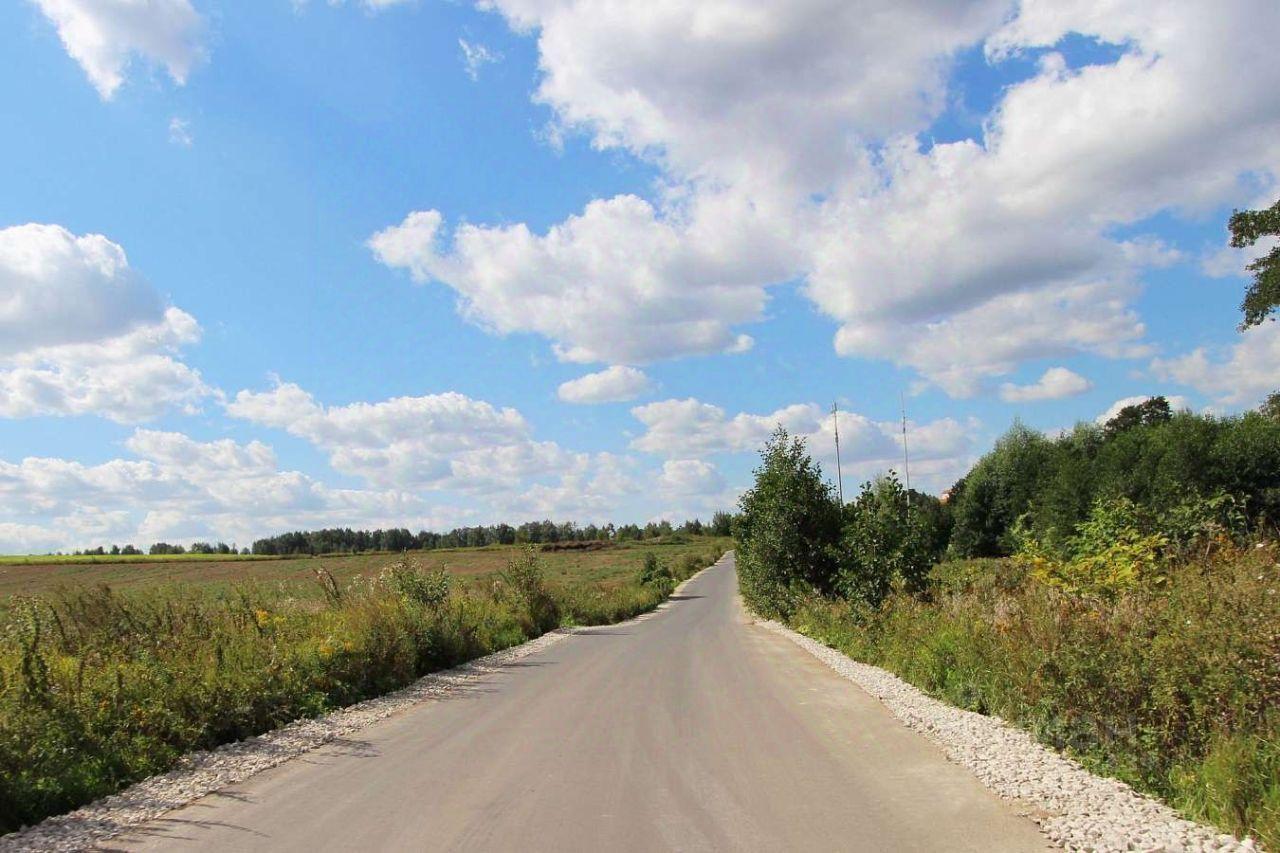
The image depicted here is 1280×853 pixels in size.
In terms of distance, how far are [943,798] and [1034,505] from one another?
62955mm

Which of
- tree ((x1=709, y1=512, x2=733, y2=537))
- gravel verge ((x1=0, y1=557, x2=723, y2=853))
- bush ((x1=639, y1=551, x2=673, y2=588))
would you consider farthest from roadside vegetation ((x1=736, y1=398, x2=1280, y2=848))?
tree ((x1=709, y1=512, x2=733, y2=537))

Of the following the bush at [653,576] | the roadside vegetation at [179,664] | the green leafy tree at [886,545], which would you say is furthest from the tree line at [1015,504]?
the bush at [653,576]

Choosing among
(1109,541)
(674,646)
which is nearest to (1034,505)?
(674,646)

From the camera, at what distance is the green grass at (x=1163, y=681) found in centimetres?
595

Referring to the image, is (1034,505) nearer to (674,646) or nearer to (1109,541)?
(674,646)

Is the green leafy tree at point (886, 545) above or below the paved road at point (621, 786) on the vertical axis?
above

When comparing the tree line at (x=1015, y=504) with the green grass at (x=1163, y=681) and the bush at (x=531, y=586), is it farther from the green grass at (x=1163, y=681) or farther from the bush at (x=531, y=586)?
the bush at (x=531, y=586)

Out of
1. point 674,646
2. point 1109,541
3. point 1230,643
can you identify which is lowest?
point 674,646

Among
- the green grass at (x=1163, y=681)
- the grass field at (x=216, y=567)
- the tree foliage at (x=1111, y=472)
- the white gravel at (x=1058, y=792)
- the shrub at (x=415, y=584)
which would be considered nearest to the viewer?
the white gravel at (x=1058, y=792)

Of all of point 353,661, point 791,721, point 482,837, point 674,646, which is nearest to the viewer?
point 482,837

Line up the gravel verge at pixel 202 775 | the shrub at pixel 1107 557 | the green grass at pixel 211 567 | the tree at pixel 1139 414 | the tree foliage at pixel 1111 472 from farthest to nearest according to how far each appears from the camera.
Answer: the tree at pixel 1139 414 < the green grass at pixel 211 567 < the tree foliage at pixel 1111 472 < the shrub at pixel 1107 557 < the gravel verge at pixel 202 775

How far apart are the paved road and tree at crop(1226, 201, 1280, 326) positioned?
26394 mm

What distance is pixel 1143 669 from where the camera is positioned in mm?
7234

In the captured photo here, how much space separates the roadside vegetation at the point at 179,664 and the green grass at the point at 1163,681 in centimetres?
884
